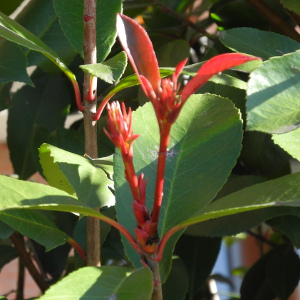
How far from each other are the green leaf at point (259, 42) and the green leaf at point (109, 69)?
0.40ft

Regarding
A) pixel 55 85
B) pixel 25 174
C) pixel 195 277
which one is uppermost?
pixel 55 85

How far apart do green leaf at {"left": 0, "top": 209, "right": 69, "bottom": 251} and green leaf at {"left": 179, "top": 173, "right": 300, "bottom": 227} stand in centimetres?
18

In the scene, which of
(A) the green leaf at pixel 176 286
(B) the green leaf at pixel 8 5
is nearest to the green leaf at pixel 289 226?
(A) the green leaf at pixel 176 286

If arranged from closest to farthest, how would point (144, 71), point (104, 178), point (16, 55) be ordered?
1. point (144, 71)
2. point (104, 178)
3. point (16, 55)

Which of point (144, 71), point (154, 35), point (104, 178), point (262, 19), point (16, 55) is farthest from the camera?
point (154, 35)

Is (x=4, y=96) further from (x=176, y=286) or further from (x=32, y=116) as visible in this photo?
(x=176, y=286)

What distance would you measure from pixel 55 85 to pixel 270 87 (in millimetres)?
586

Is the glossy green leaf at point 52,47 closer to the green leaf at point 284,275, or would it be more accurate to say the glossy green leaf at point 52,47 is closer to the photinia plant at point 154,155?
the photinia plant at point 154,155

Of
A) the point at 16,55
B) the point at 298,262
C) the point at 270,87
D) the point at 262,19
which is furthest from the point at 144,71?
the point at 298,262

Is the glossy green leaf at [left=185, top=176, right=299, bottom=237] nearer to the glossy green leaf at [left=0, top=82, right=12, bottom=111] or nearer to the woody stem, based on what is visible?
the woody stem

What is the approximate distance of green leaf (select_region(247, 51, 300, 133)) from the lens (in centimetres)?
31

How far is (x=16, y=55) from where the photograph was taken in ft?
1.83

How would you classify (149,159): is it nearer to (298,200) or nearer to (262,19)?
(298,200)

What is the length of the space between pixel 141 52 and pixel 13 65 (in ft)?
0.95
